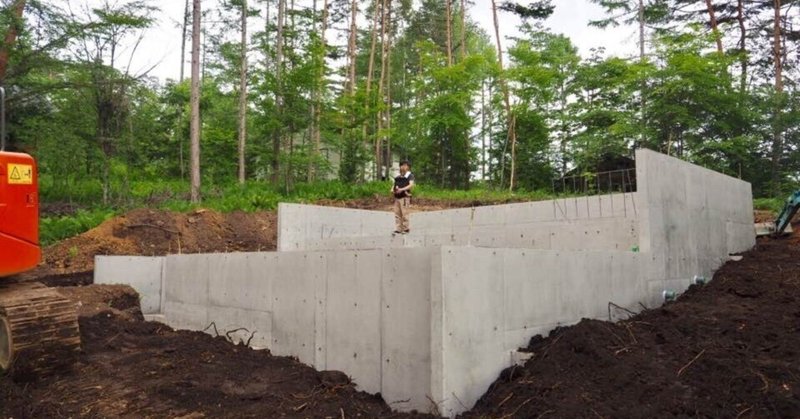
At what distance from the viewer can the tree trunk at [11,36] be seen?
10758 mm

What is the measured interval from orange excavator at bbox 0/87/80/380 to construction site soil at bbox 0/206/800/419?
0.22 metres

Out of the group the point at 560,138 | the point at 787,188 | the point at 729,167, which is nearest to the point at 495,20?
the point at 560,138

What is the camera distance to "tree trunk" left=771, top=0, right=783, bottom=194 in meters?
14.5

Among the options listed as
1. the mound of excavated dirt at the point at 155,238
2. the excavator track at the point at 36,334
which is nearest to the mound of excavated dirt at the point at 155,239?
the mound of excavated dirt at the point at 155,238

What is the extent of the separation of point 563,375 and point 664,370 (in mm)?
750

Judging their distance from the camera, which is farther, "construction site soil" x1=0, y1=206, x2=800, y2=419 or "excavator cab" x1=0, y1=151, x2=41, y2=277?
"excavator cab" x1=0, y1=151, x2=41, y2=277

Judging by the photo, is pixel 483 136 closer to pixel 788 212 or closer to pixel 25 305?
pixel 788 212

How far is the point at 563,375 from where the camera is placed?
3566 mm

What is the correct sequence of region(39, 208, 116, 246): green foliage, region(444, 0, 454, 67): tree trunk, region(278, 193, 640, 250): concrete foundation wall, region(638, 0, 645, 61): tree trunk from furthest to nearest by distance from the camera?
region(444, 0, 454, 67): tree trunk, region(638, 0, 645, 61): tree trunk, region(39, 208, 116, 246): green foliage, region(278, 193, 640, 250): concrete foundation wall

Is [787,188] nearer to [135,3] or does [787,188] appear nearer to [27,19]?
[135,3]

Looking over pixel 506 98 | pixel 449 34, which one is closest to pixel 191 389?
pixel 506 98

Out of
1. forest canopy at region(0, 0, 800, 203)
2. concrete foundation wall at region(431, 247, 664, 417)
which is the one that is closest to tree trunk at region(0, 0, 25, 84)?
forest canopy at region(0, 0, 800, 203)

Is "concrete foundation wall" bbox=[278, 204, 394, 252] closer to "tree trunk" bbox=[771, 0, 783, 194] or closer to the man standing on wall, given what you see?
the man standing on wall

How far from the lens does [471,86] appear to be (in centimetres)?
1862
